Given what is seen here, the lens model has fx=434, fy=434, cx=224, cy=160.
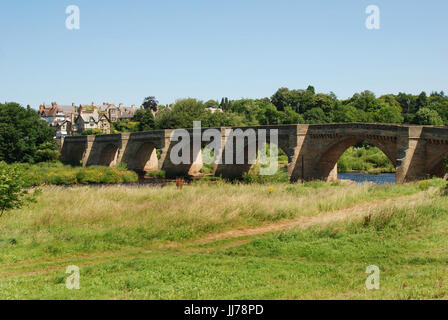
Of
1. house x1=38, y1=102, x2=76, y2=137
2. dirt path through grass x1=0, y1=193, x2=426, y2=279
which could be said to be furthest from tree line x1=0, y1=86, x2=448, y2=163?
dirt path through grass x1=0, y1=193, x2=426, y2=279

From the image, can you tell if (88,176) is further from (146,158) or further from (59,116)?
(59,116)

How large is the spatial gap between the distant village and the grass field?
3520 inches

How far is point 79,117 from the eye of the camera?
386ft

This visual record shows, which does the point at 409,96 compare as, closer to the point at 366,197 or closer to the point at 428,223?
the point at 366,197

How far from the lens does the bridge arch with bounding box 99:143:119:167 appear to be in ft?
216

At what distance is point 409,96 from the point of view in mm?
108250

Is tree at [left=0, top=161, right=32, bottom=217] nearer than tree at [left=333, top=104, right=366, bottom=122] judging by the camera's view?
Yes

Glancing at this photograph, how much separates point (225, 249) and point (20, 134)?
157ft

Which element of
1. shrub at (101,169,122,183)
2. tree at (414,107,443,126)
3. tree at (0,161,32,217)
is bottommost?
shrub at (101,169,122,183)

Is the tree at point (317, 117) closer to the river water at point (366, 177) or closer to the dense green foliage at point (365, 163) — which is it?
the dense green foliage at point (365, 163)

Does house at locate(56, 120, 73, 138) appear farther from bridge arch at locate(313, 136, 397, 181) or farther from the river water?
bridge arch at locate(313, 136, 397, 181)

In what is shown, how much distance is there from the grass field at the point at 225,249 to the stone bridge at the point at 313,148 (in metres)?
10.2

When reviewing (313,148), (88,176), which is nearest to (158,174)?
(88,176)

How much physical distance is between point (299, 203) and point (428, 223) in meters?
6.81
